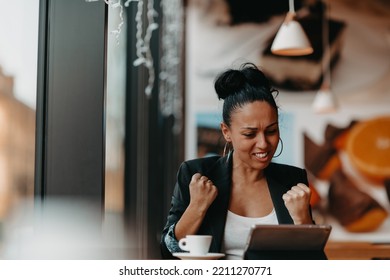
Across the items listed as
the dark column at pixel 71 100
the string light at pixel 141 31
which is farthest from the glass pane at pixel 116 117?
the dark column at pixel 71 100

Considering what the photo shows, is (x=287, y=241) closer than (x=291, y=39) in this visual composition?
Yes

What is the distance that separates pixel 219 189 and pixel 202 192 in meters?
0.08

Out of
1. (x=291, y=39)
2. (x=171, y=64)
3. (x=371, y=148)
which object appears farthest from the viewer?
(x=371, y=148)

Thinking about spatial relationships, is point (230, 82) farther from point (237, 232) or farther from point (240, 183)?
point (237, 232)

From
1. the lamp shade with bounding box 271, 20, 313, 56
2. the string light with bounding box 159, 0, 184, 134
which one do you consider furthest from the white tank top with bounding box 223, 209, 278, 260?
the string light with bounding box 159, 0, 184, 134

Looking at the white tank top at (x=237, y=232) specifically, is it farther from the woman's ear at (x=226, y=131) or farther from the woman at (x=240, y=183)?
the woman's ear at (x=226, y=131)

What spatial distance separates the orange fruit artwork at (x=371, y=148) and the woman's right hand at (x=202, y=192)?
3.52m

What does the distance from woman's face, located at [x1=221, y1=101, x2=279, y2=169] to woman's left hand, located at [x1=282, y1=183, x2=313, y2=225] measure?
136mm

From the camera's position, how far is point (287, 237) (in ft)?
4.26

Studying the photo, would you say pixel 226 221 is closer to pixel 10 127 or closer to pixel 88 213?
pixel 88 213

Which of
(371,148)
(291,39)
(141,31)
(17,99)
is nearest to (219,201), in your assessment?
(17,99)

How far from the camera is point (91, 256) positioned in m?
1.62

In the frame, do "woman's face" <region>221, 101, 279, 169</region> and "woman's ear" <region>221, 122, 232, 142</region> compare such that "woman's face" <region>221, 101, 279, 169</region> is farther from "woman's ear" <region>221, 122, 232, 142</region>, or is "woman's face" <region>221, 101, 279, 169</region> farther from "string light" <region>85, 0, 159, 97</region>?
"string light" <region>85, 0, 159, 97</region>

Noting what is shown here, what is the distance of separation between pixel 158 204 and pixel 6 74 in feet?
5.94
